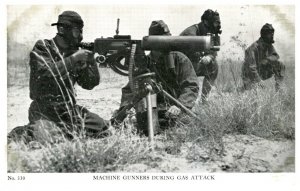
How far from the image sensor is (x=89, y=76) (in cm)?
550

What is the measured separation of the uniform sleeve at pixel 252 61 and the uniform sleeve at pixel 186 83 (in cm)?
151

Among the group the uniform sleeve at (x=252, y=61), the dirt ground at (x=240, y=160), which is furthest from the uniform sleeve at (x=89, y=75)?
the uniform sleeve at (x=252, y=61)

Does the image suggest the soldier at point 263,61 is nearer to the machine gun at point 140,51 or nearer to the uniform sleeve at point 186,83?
the uniform sleeve at point 186,83

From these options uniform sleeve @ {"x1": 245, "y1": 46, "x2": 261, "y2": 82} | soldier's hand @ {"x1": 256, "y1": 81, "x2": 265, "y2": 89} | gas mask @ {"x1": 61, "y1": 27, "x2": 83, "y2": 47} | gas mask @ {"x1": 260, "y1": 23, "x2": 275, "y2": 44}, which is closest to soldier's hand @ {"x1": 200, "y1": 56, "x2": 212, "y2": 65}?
uniform sleeve @ {"x1": 245, "y1": 46, "x2": 261, "y2": 82}

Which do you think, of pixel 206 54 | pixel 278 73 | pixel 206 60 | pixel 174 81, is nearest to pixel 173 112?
pixel 174 81

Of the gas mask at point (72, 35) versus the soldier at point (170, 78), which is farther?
the soldier at point (170, 78)

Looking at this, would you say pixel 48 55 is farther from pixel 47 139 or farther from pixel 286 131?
pixel 286 131

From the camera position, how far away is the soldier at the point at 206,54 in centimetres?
684

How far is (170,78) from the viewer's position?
19.1ft

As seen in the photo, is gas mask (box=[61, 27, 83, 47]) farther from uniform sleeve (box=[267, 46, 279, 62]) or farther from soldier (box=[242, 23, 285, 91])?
uniform sleeve (box=[267, 46, 279, 62])

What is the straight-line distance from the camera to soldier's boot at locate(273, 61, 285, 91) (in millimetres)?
6516

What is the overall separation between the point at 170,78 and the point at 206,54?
1.33 metres
